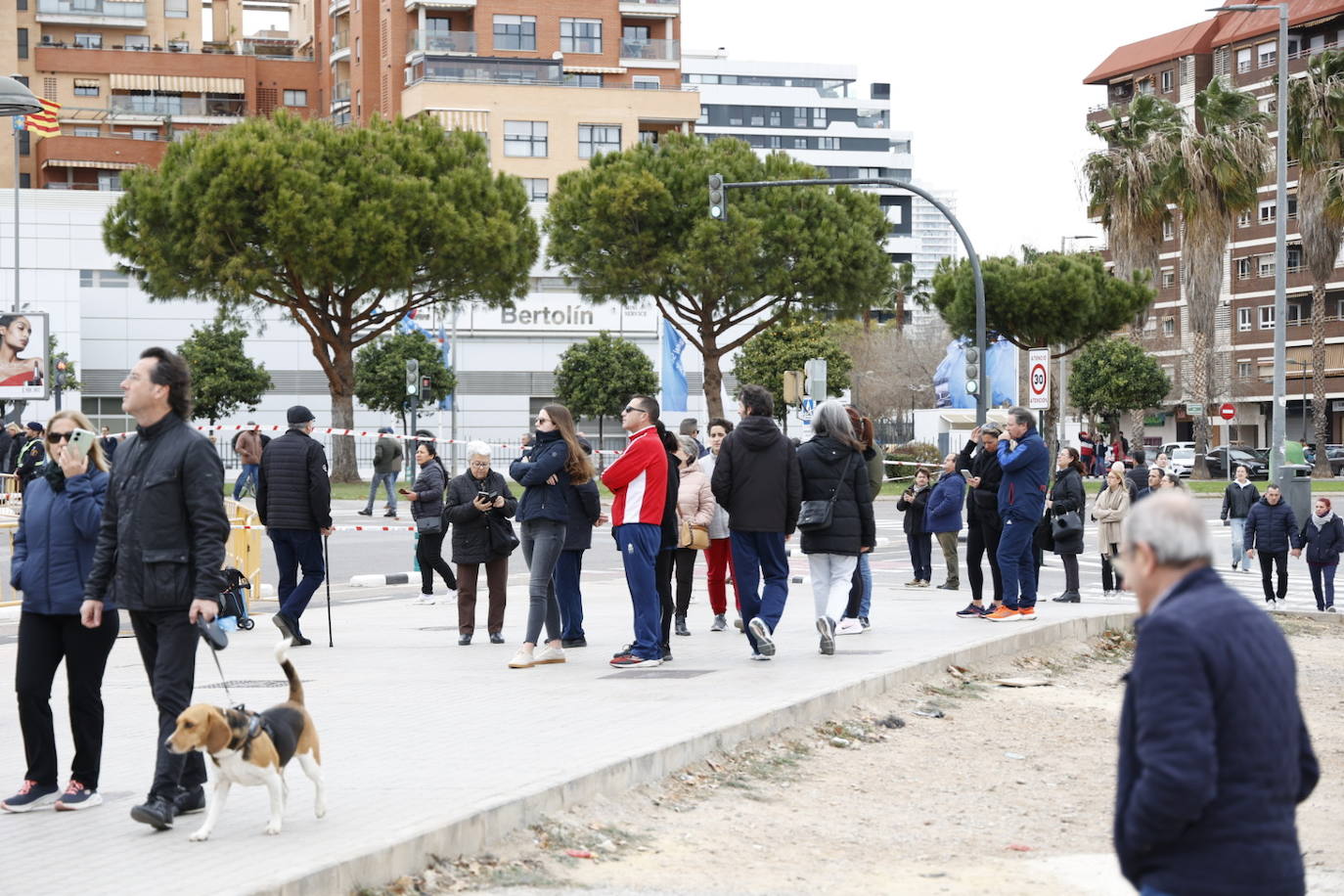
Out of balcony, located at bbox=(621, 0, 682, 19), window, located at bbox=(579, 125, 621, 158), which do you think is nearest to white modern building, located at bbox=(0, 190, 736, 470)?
window, located at bbox=(579, 125, 621, 158)

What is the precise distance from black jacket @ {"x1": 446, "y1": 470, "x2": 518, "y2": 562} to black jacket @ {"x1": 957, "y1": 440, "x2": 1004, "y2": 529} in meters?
4.17

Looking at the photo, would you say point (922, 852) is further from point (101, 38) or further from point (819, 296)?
point (101, 38)

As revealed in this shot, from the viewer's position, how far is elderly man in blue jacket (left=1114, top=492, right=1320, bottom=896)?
3.34 metres

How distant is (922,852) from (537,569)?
15.6ft

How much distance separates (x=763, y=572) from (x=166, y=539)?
558 cm

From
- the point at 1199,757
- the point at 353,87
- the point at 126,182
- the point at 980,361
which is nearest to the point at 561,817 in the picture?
the point at 1199,757

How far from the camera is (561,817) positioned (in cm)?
708

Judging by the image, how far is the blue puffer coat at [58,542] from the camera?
6914mm

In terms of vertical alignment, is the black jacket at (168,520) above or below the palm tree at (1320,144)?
below

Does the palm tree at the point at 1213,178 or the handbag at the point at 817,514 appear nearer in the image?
the handbag at the point at 817,514

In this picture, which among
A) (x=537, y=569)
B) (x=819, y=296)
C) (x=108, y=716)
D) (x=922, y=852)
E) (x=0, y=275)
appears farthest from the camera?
(x=0, y=275)

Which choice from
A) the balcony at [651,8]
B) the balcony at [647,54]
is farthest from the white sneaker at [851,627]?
the balcony at [651,8]

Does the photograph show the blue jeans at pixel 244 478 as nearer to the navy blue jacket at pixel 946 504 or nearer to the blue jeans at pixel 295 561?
the blue jeans at pixel 295 561

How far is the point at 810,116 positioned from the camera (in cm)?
14238
